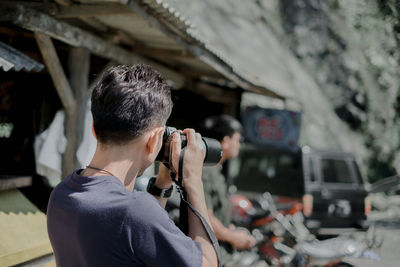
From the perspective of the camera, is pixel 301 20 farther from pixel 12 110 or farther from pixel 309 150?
pixel 12 110

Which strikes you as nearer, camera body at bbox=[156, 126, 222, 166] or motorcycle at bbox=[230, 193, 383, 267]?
camera body at bbox=[156, 126, 222, 166]

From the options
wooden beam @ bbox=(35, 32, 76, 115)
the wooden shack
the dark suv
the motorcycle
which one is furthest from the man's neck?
the dark suv

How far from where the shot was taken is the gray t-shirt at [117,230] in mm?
1030

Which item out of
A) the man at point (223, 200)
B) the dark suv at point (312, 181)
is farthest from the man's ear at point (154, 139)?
the dark suv at point (312, 181)

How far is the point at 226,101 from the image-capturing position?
7289mm

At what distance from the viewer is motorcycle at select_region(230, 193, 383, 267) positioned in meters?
4.07

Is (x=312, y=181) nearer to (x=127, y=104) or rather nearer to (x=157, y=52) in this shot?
(x=157, y=52)

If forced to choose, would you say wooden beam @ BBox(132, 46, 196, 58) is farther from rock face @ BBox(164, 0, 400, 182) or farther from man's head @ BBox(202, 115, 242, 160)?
rock face @ BBox(164, 0, 400, 182)

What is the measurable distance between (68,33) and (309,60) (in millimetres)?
17020

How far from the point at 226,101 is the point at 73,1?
445 centimetres

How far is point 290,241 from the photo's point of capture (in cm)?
457

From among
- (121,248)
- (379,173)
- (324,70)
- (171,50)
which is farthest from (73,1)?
(324,70)

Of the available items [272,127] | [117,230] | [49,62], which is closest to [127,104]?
[117,230]

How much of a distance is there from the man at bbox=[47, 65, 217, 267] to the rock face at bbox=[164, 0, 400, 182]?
46.0 ft
